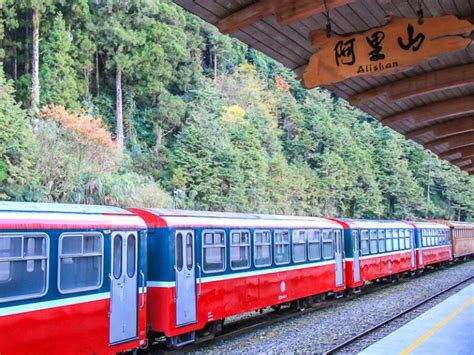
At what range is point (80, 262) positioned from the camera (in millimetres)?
7668

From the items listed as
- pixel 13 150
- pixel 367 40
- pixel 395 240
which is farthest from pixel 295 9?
pixel 13 150

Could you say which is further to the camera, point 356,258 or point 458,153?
point 356,258

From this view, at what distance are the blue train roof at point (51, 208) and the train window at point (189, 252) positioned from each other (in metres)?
1.59

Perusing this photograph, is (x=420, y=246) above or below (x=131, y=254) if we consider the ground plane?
below

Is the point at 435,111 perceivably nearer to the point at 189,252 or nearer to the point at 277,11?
the point at 277,11

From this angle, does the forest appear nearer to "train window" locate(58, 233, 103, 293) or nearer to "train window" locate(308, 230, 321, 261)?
"train window" locate(308, 230, 321, 261)

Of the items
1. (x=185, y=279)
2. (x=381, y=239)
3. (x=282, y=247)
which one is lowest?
(x=185, y=279)

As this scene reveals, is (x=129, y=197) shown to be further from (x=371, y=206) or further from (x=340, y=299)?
(x=371, y=206)

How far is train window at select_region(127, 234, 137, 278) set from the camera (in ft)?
28.2

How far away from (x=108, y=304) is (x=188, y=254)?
2.33m

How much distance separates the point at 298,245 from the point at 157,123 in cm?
2970

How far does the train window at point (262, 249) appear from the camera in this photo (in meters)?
12.4

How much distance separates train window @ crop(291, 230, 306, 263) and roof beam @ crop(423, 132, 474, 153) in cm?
439

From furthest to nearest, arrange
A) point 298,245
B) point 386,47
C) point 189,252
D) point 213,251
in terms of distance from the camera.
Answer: point 298,245 < point 213,251 < point 189,252 < point 386,47
